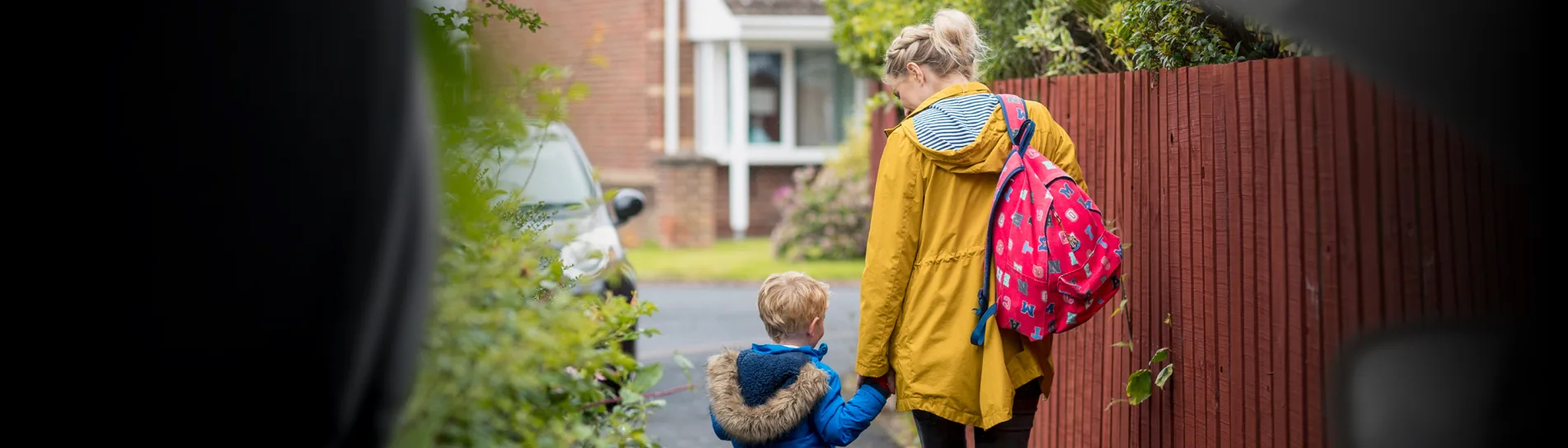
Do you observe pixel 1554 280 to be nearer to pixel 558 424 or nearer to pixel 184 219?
pixel 558 424

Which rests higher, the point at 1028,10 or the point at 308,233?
the point at 1028,10

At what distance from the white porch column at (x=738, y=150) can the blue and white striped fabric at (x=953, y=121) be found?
17.9 meters

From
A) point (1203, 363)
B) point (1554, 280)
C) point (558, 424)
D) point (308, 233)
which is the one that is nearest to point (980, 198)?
point (1203, 363)

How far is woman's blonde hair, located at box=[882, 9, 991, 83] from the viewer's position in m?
3.51

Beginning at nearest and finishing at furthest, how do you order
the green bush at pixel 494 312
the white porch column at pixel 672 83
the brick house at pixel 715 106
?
1. the green bush at pixel 494 312
2. the brick house at pixel 715 106
3. the white porch column at pixel 672 83

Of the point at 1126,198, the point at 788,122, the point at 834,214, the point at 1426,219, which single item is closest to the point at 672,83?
the point at 788,122

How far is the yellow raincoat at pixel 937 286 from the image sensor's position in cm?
334

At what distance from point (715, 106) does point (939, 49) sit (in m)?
17.9

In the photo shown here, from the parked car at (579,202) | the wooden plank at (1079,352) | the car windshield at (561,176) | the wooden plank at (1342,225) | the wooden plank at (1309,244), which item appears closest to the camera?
the wooden plank at (1342,225)

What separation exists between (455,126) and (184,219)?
49 centimetres

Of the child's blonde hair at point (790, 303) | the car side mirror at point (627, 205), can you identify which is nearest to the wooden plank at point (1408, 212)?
the child's blonde hair at point (790, 303)

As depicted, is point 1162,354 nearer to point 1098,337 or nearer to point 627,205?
point 1098,337

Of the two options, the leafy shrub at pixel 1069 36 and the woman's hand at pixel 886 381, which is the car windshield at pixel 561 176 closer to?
the leafy shrub at pixel 1069 36

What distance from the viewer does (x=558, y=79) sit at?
2.47 m
